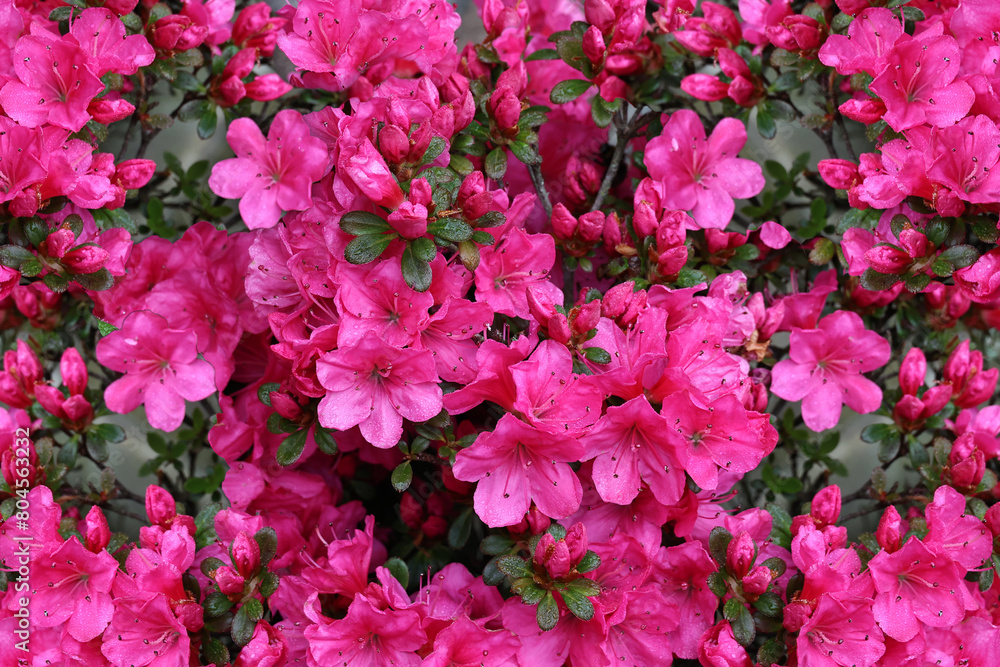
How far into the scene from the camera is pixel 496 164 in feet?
4.82

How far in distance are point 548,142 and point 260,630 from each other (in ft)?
3.58

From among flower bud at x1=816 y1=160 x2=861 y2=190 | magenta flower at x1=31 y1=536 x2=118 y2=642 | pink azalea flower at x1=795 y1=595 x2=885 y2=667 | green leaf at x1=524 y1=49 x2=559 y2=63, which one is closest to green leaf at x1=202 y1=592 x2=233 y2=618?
magenta flower at x1=31 y1=536 x2=118 y2=642

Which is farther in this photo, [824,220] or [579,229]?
[824,220]

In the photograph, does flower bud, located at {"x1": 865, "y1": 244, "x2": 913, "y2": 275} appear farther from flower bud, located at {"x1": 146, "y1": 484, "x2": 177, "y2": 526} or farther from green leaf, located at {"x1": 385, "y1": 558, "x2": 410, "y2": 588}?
flower bud, located at {"x1": 146, "y1": 484, "x2": 177, "y2": 526}

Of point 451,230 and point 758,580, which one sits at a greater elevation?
point 451,230

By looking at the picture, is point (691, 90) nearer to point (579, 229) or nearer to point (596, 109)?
point (596, 109)

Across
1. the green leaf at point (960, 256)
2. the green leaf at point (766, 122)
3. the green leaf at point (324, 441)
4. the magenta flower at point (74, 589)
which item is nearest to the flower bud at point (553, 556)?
the green leaf at point (324, 441)

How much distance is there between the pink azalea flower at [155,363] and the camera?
60.9 inches

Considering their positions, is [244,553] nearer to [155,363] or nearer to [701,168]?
[155,363]

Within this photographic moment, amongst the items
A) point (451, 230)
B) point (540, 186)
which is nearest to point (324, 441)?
point (451, 230)

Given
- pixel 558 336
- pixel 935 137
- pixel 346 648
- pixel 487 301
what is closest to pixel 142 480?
pixel 346 648

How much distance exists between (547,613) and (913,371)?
0.93 m

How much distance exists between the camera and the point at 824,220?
5.84 ft

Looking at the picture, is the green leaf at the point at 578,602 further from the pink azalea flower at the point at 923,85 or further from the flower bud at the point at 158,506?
the pink azalea flower at the point at 923,85
